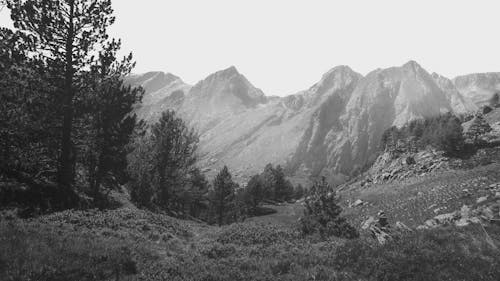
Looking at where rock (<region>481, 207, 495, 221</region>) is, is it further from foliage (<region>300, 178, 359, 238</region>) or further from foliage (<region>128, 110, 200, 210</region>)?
foliage (<region>128, 110, 200, 210</region>)

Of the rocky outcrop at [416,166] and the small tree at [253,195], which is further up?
the rocky outcrop at [416,166]

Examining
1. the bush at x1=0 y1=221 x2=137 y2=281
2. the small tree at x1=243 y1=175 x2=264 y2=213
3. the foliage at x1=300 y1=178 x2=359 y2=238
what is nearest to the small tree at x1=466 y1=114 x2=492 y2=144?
the small tree at x1=243 y1=175 x2=264 y2=213

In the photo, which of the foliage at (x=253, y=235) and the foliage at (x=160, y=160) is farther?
the foliage at (x=160, y=160)

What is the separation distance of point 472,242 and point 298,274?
6717mm

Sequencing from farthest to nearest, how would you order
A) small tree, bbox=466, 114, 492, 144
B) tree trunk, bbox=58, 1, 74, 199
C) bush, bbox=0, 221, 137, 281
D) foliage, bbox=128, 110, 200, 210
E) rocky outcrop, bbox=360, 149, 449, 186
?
small tree, bbox=466, 114, 492, 144
rocky outcrop, bbox=360, 149, 449, 186
foliage, bbox=128, 110, 200, 210
tree trunk, bbox=58, 1, 74, 199
bush, bbox=0, 221, 137, 281

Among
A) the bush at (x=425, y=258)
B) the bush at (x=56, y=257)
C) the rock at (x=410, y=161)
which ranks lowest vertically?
the rock at (x=410, y=161)

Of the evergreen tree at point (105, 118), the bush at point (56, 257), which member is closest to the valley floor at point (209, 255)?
the bush at point (56, 257)

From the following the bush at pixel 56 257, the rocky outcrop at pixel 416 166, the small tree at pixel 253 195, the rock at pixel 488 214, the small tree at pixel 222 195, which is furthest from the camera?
the small tree at pixel 253 195

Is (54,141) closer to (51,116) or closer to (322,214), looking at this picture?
(51,116)

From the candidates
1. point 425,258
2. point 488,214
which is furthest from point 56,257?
point 488,214

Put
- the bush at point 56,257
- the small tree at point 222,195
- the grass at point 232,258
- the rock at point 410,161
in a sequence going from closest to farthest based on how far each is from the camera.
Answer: the bush at point 56,257 < the grass at point 232,258 < the small tree at point 222,195 < the rock at point 410,161

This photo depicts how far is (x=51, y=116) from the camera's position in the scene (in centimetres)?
1888

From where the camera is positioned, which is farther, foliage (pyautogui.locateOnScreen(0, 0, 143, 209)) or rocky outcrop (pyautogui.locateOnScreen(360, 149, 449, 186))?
rocky outcrop (pyautogui.locateOnScreen(360, 149, 449, 186))

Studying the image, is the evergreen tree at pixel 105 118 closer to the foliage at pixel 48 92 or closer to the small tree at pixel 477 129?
the foliage at pixel 48 92
